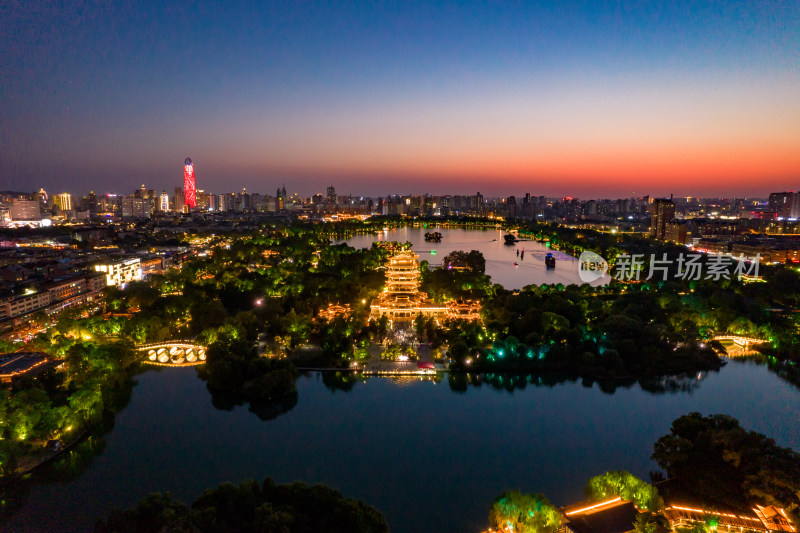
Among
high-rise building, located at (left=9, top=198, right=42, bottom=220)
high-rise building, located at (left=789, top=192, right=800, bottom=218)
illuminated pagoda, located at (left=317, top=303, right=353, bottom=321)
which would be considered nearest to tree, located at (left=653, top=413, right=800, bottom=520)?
illuminated pagoda, located at (left=317, top=303, right=353, bottom=321)

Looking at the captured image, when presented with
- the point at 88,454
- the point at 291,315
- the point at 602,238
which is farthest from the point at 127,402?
the point at 602,238

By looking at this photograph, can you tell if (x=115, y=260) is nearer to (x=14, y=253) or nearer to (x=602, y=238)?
(x=14, y=253)

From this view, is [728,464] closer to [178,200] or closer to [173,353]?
[173,353]

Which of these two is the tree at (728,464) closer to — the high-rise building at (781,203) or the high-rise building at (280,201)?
the high-rise building at (781,203)

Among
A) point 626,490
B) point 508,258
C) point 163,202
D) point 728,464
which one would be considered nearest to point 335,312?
point 626,490

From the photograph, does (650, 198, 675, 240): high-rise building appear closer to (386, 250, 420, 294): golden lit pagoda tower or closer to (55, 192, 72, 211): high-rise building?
(386, 250, 420, 294): golden lit pagoda tower

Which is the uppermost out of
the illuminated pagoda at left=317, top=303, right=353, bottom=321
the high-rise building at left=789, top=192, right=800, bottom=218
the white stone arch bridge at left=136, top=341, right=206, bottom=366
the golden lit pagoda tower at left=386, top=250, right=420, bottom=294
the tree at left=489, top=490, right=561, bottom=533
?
the high-rise building at left=789, top=192, right=800, bottom=218
